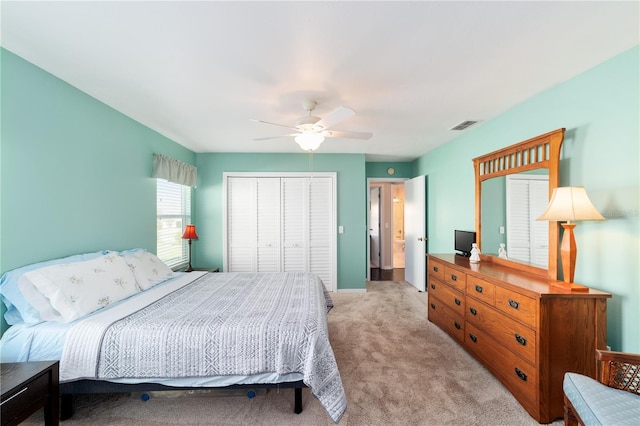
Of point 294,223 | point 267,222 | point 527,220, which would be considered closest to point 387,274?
point 294,223

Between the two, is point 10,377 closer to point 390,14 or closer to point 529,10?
point 390,14

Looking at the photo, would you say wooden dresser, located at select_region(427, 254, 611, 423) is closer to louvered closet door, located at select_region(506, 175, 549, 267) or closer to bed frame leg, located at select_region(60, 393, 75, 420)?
louvered closet door, located at select_region(506, 175, 549, 267)

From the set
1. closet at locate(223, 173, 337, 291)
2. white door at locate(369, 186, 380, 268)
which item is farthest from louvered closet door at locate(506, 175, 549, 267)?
white door at locate(369, 186, 380, 268)

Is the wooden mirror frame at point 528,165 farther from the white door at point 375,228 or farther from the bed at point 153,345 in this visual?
the white door at point 375,228

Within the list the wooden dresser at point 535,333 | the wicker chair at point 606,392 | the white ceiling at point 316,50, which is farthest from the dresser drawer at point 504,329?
the white ceiling at point 316,50

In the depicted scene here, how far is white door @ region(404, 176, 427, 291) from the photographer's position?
467cm

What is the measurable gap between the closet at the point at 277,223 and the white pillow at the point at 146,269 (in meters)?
1.70

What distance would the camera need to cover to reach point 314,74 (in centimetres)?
200

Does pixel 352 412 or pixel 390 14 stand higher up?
pixel 390 14

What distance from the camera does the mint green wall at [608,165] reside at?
5.57 feet

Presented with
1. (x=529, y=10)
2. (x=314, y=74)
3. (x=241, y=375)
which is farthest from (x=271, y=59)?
(x=241, y=375)

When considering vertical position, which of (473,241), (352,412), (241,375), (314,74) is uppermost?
(314,74)

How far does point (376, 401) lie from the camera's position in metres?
1.95

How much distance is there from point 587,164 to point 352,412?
8.12 feet
